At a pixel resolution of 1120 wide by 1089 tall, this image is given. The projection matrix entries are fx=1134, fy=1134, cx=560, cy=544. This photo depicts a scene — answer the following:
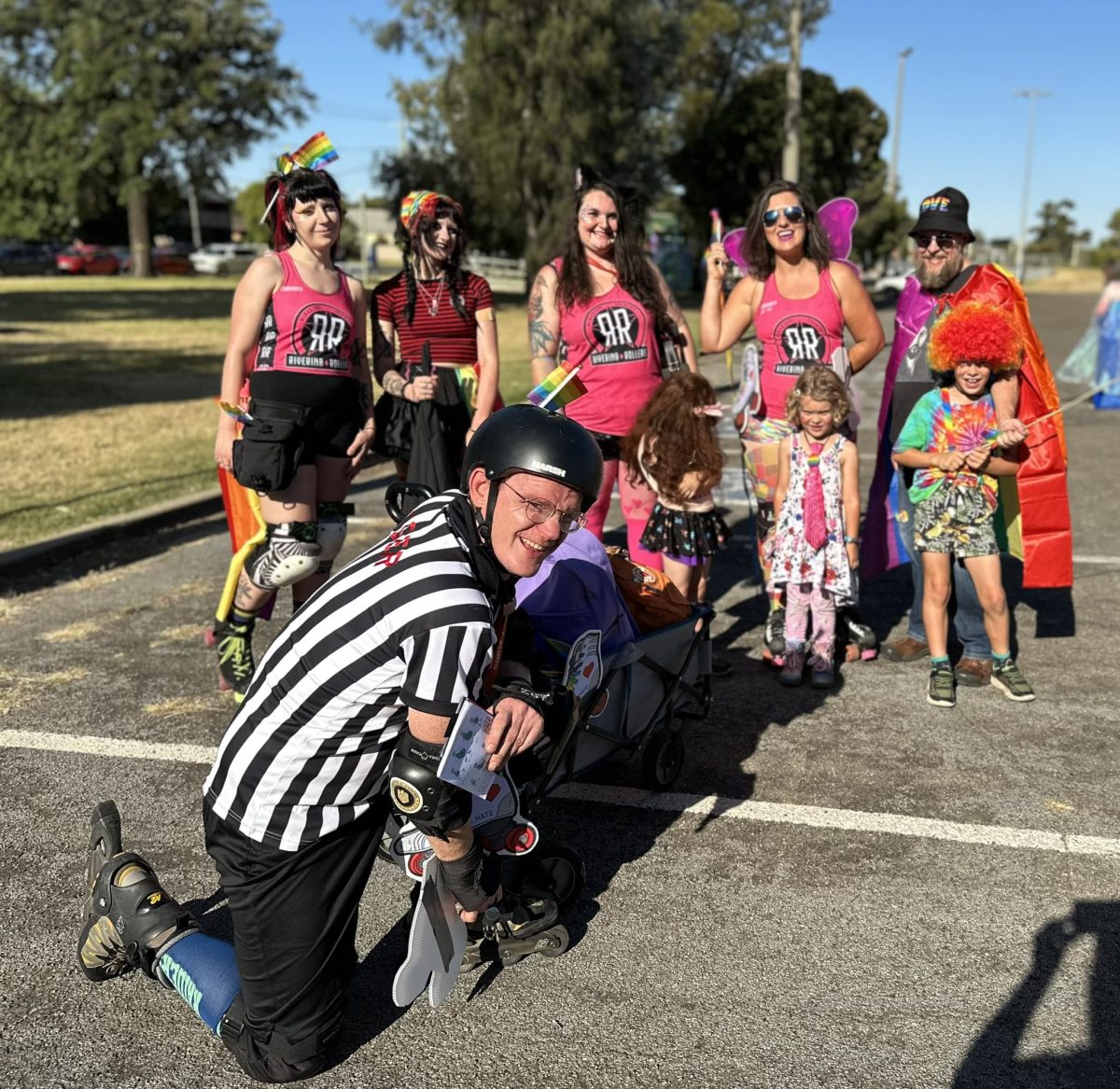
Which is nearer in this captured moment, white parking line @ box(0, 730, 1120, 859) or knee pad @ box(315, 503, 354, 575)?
white parking line @ box(0, 730, 1120, 859)

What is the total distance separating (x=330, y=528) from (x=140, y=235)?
51826 mm

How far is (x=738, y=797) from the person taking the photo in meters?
4.07

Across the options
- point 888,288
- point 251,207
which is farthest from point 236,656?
point 251,207

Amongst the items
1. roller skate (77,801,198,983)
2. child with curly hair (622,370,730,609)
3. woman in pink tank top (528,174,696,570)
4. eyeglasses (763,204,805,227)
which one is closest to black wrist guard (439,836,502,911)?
roller skate (77,801,198,983)

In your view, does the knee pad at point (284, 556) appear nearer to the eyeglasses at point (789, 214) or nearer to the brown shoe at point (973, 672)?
the eyeglasses at point (789, 214)

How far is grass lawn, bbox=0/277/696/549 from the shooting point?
27.7ft

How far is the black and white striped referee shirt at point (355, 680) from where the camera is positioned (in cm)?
245

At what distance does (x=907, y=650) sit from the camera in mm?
5516

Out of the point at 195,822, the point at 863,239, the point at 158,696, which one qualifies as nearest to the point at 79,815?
the point at 195,822

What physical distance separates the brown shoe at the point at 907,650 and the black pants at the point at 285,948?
3.49 metres

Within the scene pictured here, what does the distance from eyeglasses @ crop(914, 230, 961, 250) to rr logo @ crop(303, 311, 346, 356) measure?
260 centimetres

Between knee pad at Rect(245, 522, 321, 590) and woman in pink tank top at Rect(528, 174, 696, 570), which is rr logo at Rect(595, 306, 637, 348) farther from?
knee pad at Rect(245, 522, 321, 590)

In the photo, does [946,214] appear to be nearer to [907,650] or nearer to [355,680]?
[907,650]

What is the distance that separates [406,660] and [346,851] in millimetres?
583
